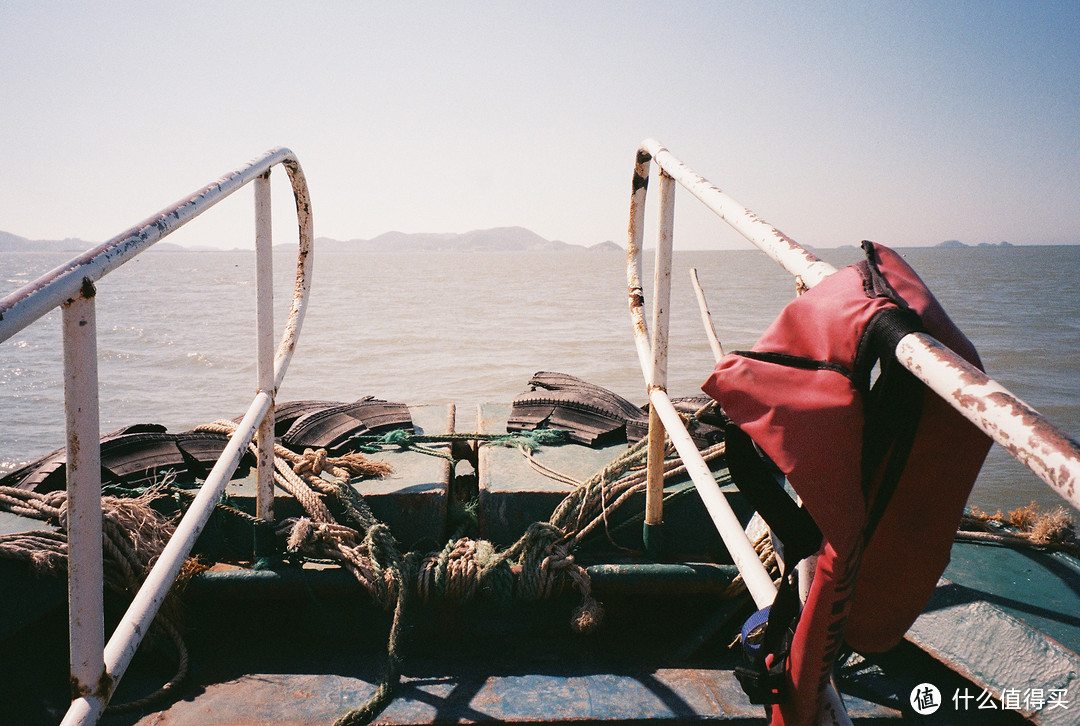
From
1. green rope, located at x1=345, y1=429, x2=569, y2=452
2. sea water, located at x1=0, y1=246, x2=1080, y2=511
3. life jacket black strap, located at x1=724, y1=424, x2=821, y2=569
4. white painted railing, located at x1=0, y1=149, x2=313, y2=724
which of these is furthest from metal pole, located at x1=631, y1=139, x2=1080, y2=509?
sea water, located at x1=0, y1=246, x2=1080, y2=511

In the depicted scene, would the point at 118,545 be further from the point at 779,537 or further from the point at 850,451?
the point at 850,451

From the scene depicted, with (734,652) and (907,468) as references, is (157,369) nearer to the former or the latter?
(734,652)

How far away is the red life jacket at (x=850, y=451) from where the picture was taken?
2.72 ft

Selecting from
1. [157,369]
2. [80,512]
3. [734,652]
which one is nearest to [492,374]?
[157,369]

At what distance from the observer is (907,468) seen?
2.82ft

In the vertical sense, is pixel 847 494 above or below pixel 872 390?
below

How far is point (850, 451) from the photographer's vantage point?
828mm

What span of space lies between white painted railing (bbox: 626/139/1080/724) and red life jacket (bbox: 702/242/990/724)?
8 centimetres

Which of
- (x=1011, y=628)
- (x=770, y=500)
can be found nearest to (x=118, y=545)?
(x=770, y=500)

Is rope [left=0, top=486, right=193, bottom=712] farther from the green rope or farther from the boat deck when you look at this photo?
the green rope

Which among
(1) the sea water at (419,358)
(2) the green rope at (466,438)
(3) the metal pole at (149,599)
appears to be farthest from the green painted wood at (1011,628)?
(1) the sea water at (419,358)

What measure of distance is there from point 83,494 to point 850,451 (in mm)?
1071

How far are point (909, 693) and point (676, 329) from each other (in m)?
15.9

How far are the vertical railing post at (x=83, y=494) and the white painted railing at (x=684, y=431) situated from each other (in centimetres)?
106
